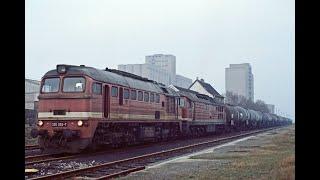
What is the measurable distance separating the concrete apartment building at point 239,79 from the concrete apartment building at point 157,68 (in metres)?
25.7

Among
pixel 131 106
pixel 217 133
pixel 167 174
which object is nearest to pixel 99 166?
pixel 167 174

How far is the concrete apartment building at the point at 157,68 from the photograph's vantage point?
196 feet

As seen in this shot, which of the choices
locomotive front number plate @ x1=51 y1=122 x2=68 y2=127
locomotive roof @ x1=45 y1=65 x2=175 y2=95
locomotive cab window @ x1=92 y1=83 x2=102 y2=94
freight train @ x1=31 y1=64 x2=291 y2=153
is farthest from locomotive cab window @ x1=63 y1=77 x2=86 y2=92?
locomotive front number plate @ x1=51 y1=122 x2=68 y2=127

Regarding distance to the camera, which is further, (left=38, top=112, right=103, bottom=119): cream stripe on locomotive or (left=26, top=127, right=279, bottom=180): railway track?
(left=38, top=112, right=103, bottom=119): cream stripe on locomotive

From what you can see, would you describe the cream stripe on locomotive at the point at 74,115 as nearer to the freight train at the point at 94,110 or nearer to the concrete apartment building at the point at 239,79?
the freight train at the point at 94,110

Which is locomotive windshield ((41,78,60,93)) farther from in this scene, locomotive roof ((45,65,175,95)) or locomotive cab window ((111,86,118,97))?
locomotive cab window ((111,86,118,97))

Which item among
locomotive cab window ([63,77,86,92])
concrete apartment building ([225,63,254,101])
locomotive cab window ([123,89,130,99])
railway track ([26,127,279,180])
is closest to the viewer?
railway track ([26,127,279,180])

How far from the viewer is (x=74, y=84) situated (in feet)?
56.1

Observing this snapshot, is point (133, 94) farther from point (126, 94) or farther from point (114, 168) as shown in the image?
point (114, 168)

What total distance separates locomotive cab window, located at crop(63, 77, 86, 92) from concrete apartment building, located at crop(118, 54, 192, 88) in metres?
41.6

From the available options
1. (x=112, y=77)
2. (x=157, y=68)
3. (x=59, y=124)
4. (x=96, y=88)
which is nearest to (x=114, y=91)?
(x=112, y=77)

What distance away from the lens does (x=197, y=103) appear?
34188mm

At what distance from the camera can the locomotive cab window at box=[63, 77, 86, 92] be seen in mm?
16906

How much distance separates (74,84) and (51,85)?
1.12 meters
